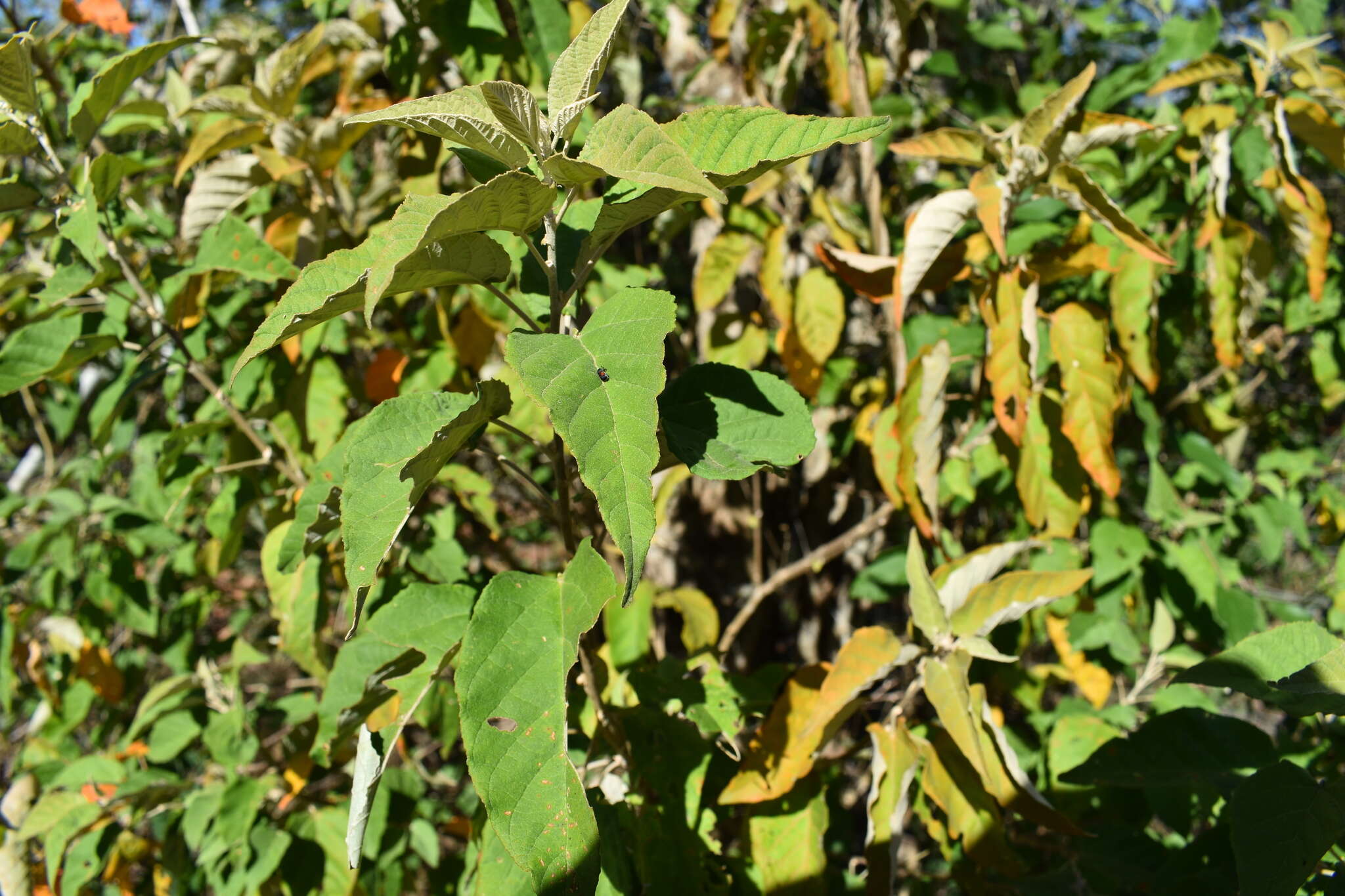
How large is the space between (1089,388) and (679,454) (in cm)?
101

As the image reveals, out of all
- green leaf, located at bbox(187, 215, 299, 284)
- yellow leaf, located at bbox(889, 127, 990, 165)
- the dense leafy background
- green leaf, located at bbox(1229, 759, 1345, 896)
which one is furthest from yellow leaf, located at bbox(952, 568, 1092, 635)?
green leaf, located at bbox(187, 215, 299, 284)

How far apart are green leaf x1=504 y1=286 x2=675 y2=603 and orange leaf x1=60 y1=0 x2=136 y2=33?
2.08 m

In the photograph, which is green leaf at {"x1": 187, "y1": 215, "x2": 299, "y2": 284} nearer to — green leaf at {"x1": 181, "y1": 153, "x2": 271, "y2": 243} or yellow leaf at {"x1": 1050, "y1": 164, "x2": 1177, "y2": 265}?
green leaf at {"x1": 181, "y1": 153, "x2": 271, "y2": 243}

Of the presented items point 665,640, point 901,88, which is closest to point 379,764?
point 665,640

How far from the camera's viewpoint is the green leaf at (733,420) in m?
0.94

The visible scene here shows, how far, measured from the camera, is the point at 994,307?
1.60 metres

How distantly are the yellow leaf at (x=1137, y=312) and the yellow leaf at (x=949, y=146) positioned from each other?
45 centimetres

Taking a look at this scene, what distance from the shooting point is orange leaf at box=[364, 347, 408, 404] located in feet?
5.96

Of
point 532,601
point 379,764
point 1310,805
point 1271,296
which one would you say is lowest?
point 1271,296

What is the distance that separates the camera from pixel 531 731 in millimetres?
855

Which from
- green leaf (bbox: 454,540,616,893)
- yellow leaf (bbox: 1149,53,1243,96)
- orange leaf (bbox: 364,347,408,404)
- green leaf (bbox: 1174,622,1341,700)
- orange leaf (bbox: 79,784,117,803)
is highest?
yellow leaf (bbox: 1149,53,1243,96)

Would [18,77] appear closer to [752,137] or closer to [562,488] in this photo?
[562,488]

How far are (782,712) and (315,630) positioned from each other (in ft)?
3.03

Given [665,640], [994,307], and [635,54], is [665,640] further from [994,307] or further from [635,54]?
[635,54]
